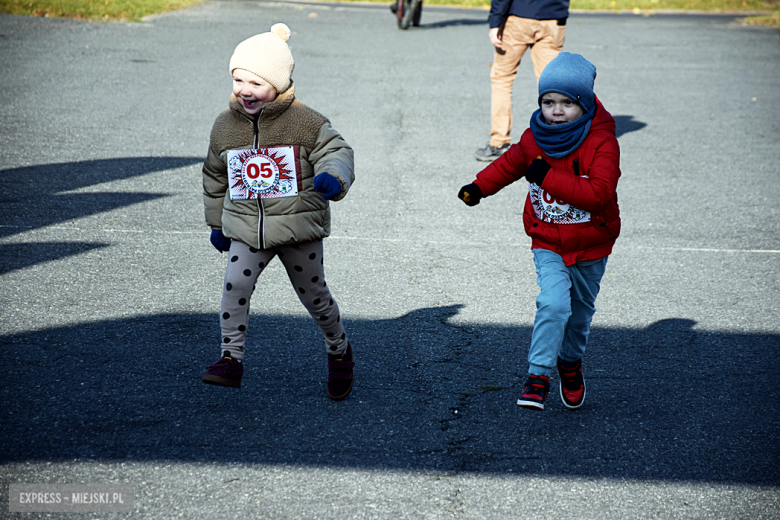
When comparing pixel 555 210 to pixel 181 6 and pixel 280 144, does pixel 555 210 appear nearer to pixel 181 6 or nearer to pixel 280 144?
pixel 280 144

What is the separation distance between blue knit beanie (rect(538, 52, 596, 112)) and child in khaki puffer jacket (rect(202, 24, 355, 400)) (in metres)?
0.89

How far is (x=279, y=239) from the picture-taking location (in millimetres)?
3164

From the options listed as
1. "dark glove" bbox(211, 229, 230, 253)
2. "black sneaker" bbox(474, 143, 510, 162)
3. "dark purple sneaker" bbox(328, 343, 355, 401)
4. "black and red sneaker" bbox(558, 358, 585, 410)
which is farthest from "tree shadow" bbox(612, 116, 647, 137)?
"dark glove" bbox(211, 229, 230, 253)

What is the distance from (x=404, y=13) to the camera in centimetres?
1519

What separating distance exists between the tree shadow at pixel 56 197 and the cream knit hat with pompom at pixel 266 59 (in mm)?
2635

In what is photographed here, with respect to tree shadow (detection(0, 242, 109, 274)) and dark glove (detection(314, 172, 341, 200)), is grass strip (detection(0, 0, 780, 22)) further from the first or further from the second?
dark glove (detection(314, 172, 341, 200))

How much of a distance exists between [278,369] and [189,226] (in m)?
2.29

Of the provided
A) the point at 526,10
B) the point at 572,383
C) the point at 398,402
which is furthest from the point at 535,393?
the point at 526,10

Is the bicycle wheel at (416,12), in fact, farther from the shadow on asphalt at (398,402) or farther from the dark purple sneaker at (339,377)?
the dark purple sneaker at (339,377)

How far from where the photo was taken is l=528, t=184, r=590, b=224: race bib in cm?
317

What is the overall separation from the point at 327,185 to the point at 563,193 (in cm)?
95

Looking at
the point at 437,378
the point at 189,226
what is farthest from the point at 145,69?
the point at 437,378

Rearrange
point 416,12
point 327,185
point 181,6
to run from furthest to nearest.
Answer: point 181,6
point 416,12
point 327,185

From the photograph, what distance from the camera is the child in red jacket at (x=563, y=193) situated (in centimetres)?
304
